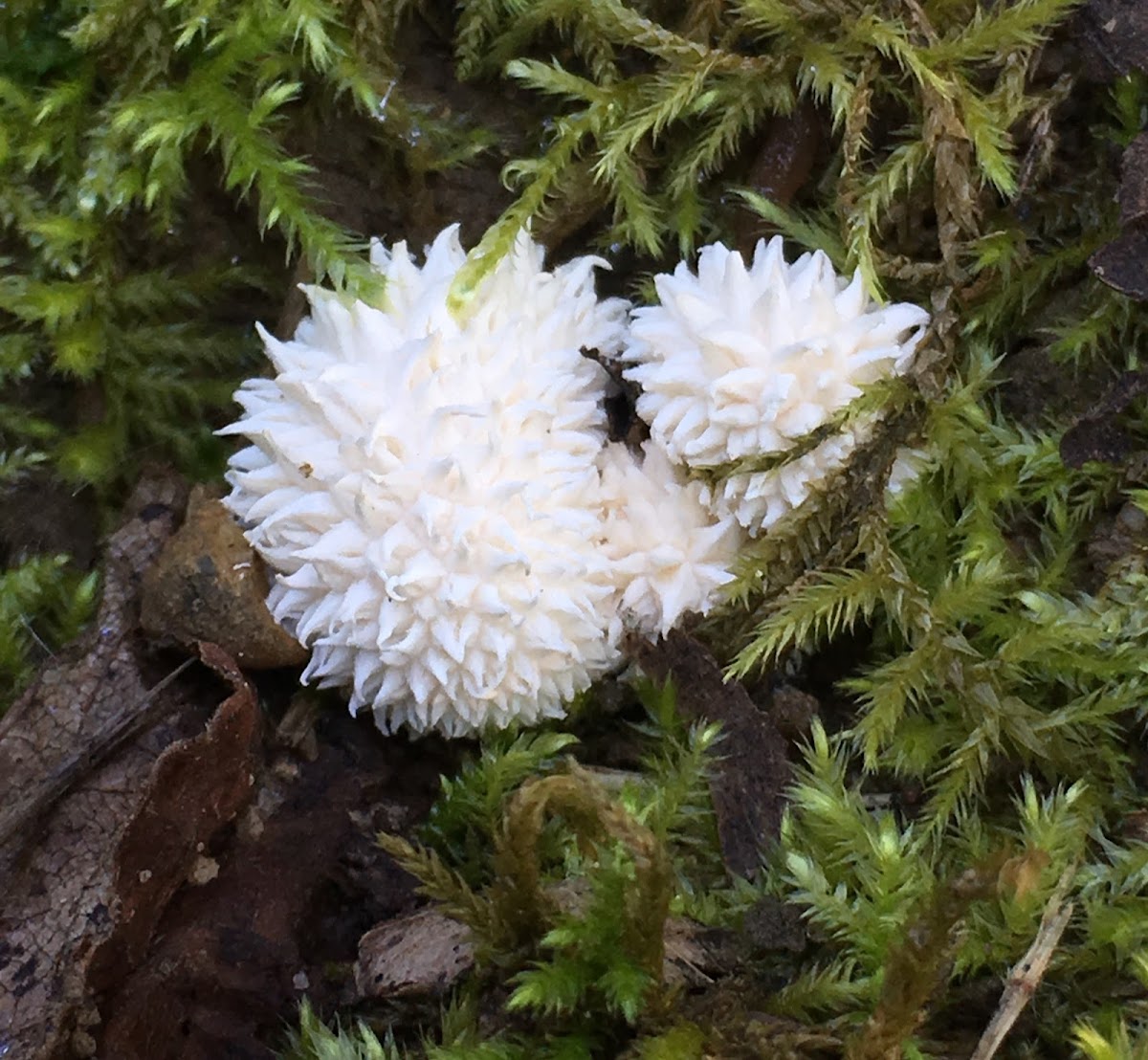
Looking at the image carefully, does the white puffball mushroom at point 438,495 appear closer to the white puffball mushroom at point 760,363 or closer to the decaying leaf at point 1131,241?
the white puffball mushroom at point 760,363

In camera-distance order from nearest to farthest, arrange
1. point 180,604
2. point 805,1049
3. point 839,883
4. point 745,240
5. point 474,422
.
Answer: point 805,1049
point 839,883
point 474,422
point 180,604
point 745,240

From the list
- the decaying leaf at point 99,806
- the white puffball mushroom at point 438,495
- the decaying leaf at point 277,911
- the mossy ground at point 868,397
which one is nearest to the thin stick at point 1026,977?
A: the mossy ground at point 868,397

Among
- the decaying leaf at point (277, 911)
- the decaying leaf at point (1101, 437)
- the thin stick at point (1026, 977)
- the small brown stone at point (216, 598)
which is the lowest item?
the thin stick at point (1026, 977)

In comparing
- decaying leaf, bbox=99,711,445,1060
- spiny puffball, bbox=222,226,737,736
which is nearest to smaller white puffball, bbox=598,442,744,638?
spiny puffball, bbox=222,226,737,736

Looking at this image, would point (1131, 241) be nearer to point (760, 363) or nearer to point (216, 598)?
point (760, 363)

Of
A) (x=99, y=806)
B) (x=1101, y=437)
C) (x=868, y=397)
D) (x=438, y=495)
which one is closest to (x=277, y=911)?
(x=99, y=806)

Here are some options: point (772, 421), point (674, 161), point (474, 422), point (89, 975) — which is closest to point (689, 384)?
point (772, 421)

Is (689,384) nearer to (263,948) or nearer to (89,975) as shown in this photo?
(263,948)
